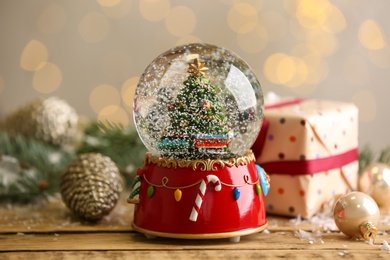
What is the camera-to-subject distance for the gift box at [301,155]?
138 cm

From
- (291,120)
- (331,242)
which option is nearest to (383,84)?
(291,120)

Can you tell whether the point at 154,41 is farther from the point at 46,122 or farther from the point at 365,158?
the point at 365,158

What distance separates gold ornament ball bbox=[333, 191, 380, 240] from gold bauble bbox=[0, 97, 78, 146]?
0.81 m

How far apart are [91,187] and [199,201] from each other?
292 millimetres

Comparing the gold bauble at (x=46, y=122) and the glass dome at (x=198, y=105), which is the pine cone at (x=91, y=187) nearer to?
the glass dome at (x=198, y=105)

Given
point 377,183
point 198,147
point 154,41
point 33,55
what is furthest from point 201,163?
Answer: point 33,55

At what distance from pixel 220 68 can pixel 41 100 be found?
69 centimetres

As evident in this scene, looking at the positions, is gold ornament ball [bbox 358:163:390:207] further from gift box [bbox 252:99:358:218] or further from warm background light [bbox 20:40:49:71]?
warm background light [bbox 20:40:49:71]

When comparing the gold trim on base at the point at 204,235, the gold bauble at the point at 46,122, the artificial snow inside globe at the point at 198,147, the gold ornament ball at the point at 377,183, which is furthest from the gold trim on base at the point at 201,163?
the gold bauble at the point at 46,122

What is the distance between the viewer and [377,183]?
1.47 meters

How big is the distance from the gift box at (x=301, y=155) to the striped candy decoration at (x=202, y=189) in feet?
0.92

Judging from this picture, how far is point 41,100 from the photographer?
1.73 meters

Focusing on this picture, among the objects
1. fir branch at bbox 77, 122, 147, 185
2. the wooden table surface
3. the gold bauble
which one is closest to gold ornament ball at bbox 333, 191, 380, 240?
the wooden table surface

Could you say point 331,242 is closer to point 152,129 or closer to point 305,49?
point 152,129
